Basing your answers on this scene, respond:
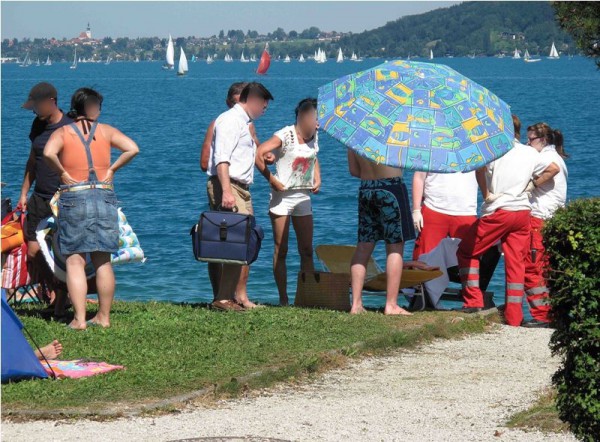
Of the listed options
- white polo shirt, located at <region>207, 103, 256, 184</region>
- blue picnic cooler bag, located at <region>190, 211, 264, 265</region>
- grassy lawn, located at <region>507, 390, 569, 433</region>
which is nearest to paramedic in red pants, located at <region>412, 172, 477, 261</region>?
white polo shirt, located at <region>207, 103, 256, 184</region>

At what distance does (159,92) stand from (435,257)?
4123 inches

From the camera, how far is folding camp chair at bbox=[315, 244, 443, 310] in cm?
1046

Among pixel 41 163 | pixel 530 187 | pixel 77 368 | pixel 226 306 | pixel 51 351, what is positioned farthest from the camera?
pixel 530 187

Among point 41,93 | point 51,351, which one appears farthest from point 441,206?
point 51,351

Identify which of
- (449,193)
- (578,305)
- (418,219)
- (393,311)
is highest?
(578,305)

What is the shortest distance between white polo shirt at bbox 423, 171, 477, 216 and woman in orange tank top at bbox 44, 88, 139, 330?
3341 millimetres

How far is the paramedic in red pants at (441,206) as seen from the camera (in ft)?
36.0

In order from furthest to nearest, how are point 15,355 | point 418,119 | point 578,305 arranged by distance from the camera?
1. point 418,119
2. point 15,355
3. point 578,305

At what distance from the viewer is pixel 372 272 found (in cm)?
1112

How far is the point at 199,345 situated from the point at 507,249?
3242 mm

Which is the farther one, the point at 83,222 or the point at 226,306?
the point at 226,306

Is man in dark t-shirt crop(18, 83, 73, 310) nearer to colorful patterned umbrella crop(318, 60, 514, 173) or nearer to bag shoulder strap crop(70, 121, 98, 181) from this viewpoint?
bag shoulder strap crop(70, 121, 98, 181)

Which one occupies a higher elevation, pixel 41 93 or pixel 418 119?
pixel 41 93

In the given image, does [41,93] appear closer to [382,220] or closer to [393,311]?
[382,220]
